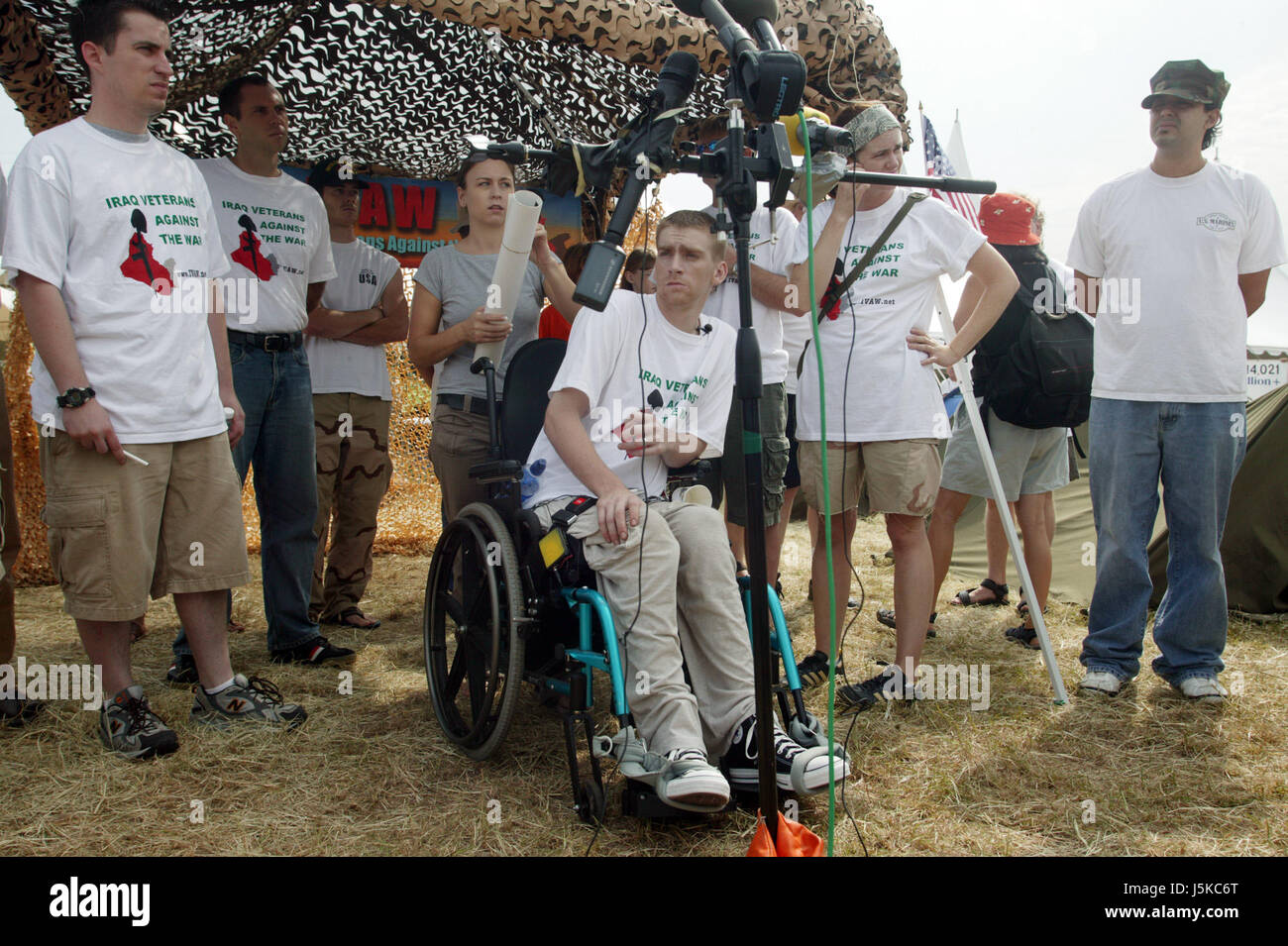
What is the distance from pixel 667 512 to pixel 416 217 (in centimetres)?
375

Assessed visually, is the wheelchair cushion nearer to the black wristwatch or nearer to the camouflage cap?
the black wristwatch

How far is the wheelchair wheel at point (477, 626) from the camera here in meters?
2.26

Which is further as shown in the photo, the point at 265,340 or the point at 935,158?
the point at 935,158

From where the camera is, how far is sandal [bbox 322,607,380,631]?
13.1 ft

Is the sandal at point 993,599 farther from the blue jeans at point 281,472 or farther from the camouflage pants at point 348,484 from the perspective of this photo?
the blue jeans at point 281,472

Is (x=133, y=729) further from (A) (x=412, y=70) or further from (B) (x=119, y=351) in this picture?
(A) (x=412, y=70)

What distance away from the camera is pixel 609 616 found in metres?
2.09

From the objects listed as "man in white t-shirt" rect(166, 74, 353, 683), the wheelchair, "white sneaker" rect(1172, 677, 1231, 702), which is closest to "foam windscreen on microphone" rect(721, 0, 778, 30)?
the wheelchair

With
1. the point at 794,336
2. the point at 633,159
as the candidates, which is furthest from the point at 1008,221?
the point at 633,159

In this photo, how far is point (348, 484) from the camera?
391 cm

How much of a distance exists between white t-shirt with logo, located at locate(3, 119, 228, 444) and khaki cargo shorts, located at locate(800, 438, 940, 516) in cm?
182

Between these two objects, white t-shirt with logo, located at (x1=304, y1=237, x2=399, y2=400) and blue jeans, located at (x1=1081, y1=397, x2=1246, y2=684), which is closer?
blue jeans, located at (x1=1081, y1=397, x2=1246, y2=684)

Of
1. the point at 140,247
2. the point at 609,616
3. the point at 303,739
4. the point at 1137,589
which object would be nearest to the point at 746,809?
the point at 609,616

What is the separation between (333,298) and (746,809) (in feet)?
8.92
